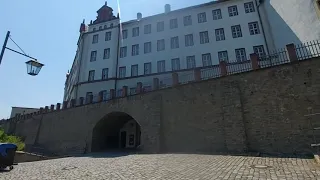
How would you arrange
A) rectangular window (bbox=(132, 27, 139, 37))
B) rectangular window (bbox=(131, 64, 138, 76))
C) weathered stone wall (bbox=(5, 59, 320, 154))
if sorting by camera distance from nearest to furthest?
weathered stone wall (bbox=(5, 59, 320, 154))
rectangular window (bbox=(131, 64, 138, 76))
rectangular window (bbox=(132, 27, 139, 37))

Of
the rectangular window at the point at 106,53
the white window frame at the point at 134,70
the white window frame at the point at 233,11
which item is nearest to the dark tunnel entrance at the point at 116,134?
the white window frame at the point at 134,70

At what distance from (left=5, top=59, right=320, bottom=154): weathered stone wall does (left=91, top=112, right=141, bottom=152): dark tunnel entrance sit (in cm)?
379

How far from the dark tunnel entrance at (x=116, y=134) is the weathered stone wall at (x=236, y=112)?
379 cm

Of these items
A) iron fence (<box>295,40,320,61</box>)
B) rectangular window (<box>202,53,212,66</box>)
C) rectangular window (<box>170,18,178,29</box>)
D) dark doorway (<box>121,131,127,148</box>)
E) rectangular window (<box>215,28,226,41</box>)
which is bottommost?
dark doorway (<box>121,131,127,148</box>)

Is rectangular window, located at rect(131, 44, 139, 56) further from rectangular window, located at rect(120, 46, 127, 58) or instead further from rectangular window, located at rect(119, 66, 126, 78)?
Answer: rectangular window, located at rect(119, 66, 126, 78)

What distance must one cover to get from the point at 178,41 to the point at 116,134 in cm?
1592

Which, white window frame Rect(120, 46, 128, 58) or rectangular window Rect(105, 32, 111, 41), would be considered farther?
rectangular window Rect(105, 32, 111, 41)

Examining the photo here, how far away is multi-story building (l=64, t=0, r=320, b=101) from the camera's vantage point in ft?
91.4

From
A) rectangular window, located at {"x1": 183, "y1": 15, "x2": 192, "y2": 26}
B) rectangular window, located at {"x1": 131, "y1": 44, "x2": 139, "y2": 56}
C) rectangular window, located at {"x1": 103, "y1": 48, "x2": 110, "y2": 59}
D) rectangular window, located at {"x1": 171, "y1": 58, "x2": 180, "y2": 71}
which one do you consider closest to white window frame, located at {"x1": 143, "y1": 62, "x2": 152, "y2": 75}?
rectangular window, located at {"x1": 131, "y1": 44, "x2": 139, "y2": 56}

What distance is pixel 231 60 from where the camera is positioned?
27.9 meters

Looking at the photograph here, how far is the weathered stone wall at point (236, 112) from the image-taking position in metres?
13.8

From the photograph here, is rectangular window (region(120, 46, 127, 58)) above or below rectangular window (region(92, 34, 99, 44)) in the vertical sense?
below

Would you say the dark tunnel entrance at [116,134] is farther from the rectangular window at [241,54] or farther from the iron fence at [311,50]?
the iron fence at [311,50]

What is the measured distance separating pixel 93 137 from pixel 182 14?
21571 mm
